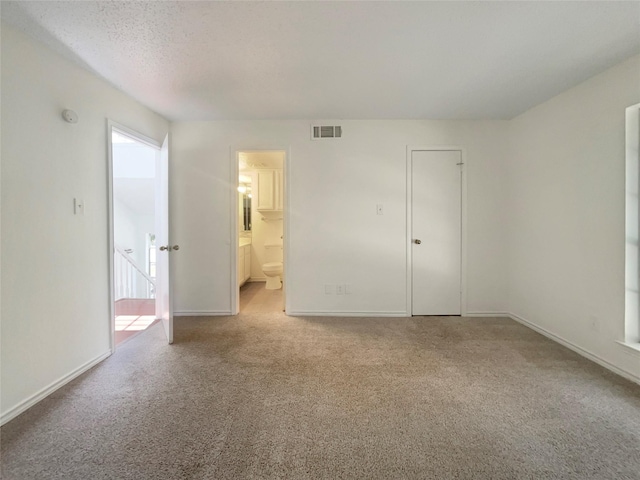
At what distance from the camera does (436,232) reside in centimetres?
334

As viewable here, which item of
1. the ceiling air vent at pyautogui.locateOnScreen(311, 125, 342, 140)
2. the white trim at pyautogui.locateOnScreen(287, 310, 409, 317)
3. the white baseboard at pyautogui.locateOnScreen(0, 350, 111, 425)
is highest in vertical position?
the ceiling air vent at pyautogui.locateOnScreen(311, 125, 342, 140)

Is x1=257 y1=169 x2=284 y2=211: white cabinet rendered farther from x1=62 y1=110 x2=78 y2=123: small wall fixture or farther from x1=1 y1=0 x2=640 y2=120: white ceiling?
x1=62 y1=110 x2=78 y2=123: small wall fixture

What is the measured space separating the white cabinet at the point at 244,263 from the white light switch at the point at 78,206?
2.70m

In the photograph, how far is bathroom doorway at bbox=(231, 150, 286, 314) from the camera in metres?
4.75

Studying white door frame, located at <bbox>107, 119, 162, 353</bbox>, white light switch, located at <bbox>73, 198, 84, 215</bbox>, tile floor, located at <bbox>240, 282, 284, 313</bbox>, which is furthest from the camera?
tile floor, located at <bbox>240, 282, 284, 313</bbox>

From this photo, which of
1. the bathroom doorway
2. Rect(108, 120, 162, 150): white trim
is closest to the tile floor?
the bathroom doorway

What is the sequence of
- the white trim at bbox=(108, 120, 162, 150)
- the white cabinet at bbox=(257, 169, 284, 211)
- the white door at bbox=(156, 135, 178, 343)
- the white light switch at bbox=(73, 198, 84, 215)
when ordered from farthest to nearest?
the white cabinet at bbox=(257, 169, 284, 211) < the white door at bbox=(156, 135, 178, 343) < the white trim at bbox=(108, 120, 162, 150) < the white light switch at bbox=(73, 198, 84, 215)

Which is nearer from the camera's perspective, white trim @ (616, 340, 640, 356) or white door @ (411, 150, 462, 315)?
white trim @ (616, 340, 640, 356)

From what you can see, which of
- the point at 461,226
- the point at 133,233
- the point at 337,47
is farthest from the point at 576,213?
the point at 133,233

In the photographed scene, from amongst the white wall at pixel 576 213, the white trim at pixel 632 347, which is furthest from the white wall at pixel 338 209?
the white trim at pixel 632 347

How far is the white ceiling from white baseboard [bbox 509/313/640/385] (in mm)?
2272

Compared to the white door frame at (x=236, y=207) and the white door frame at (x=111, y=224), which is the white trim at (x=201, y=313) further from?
the white door frame at (x=111, y=224)

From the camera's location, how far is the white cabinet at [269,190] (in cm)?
527

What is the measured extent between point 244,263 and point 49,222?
3263 millimetres
